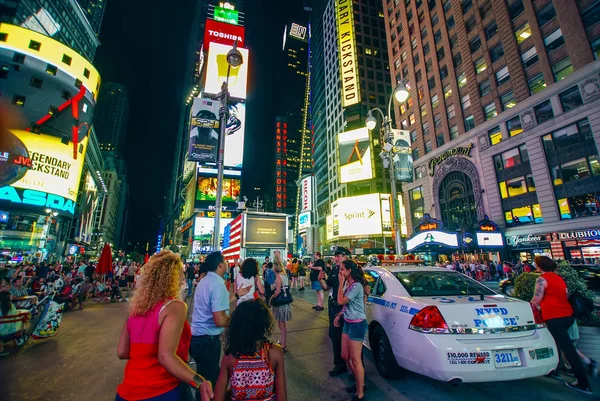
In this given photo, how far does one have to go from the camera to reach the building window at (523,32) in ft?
84.4

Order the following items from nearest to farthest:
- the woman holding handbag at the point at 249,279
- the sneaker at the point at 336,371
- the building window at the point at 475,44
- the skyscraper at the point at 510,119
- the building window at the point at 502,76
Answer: the sneaker at the point at 336,371 < the woman holding handbag at the point at 249,279 < the skyscraper at the point at 510,119 < the building window at the point at 502,76 < the building window at the point at 475,44

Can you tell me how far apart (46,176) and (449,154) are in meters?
49.6

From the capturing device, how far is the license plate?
3426mm

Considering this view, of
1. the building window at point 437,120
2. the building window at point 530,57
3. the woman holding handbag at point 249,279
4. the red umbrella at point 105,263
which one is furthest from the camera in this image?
the building window at point 437,120

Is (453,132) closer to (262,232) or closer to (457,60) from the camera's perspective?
(457,60)

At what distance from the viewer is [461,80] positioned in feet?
107

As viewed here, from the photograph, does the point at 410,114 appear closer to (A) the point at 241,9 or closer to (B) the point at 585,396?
(B) the point at 585,396

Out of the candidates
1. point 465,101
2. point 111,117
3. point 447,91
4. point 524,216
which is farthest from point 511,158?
point 111,117

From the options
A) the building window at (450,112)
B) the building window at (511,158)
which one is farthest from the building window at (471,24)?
the building window at (511,158)

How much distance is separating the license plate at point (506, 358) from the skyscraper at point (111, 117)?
621 feet

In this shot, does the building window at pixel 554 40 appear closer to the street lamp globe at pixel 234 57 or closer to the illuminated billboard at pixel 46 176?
the street lamp globe at pixel 234 57

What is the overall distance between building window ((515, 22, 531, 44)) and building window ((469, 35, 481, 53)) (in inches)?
170

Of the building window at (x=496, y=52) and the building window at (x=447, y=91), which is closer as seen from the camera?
the building window at (x=496, y=52)

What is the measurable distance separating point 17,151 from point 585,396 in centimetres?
3772
